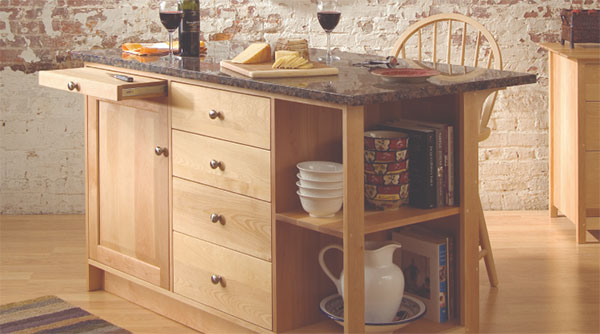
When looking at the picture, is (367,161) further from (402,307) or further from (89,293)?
(89,293)

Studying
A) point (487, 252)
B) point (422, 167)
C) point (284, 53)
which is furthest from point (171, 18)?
point (487, 252)

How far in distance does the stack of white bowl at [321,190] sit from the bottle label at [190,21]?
35.5 inches

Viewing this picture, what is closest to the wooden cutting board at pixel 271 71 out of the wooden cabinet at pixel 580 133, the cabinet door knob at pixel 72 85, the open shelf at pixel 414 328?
the cabinet door knob at pixel 72 85

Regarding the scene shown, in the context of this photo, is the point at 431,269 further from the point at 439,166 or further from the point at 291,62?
the point at 291,62

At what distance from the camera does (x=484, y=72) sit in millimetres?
2717

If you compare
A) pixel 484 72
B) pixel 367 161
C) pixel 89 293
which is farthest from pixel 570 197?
pixel 89 293

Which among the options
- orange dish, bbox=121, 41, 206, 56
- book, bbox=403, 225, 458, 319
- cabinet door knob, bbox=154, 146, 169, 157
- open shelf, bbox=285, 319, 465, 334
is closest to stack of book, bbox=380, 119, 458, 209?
book, bbox=403, 225, 458, 319

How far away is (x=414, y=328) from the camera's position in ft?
8.69

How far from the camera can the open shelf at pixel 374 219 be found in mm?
2377

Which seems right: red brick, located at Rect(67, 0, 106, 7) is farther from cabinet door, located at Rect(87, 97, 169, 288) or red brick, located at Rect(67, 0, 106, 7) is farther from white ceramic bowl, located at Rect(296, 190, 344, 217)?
white ceramic bowl, located at Rect(296, 190, 344, 217)

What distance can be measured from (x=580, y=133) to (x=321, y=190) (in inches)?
71.1

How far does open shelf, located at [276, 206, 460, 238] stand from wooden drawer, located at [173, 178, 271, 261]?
3.5 inches

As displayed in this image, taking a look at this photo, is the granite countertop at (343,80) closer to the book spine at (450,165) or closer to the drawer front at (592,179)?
the book spine at (450,165)

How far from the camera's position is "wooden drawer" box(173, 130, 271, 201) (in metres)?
2.53
